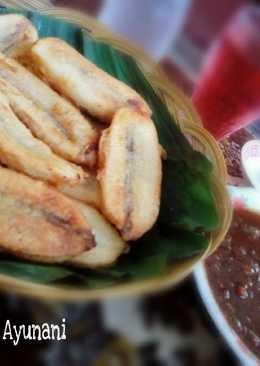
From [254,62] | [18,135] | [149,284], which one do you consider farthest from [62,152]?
[254,62]

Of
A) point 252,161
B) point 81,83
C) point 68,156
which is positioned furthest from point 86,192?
point 252,161

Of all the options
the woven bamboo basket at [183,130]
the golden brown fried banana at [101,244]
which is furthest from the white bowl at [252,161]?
the golden brown fried banana at [101,244]

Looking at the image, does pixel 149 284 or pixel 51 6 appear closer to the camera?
pixel 149 284

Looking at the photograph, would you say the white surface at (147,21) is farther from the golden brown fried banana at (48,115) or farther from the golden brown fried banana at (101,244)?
the golden brown fried banana at (101,244)

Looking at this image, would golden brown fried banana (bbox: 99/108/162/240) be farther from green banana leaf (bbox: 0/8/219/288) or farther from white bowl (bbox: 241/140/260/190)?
white bowl (bbox: 241/140/260/190)

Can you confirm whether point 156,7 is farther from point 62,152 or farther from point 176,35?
point 62,152

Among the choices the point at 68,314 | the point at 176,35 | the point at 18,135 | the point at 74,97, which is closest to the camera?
the point at 68,314
